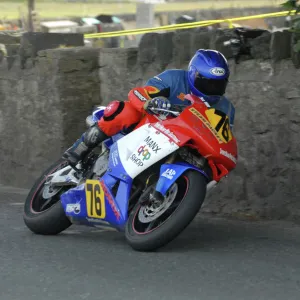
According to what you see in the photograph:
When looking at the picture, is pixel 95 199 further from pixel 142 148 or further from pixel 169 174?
pixel 169 174

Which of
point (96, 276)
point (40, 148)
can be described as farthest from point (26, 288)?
point (40, 148)

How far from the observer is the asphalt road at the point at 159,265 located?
4875 mm

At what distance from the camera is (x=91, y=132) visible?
6465 millimetres

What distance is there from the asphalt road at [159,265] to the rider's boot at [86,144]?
2.12 feet

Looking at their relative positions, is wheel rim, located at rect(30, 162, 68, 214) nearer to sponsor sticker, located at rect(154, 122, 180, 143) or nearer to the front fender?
sponsor sticker, located at rect(154, 122, 180, 143)

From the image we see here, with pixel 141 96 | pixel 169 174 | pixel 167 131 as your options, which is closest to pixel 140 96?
pixel 141 96

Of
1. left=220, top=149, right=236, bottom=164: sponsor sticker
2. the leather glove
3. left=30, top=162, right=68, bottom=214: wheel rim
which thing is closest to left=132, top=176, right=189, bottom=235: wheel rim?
left=220, top=149, right=236, bottom=164: sponsor sticker

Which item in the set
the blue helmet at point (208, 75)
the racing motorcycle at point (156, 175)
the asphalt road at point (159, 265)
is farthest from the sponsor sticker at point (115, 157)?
the blue helmet at point (208, 75)

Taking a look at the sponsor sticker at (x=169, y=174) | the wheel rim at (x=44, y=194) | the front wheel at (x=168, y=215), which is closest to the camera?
the front wheel at (x=168, y=215)

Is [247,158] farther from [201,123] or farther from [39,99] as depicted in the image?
[39,99]

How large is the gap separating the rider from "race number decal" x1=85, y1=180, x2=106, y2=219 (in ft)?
1.23

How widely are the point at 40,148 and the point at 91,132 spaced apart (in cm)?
289

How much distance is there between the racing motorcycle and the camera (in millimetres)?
5646

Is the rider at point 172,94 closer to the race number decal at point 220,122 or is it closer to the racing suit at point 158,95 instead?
the racing suit at point 158,95
